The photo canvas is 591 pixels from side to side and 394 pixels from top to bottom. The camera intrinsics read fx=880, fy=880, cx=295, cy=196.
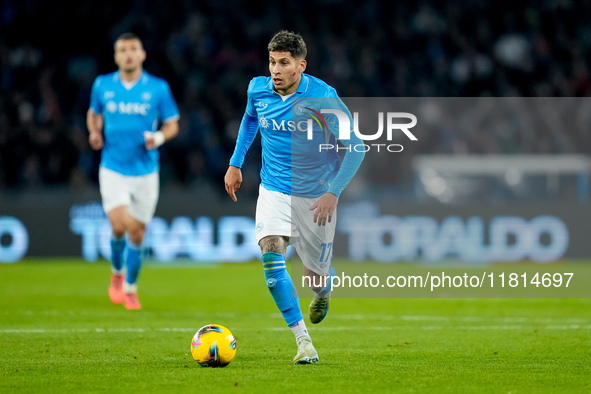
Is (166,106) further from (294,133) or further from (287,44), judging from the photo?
(287,44)

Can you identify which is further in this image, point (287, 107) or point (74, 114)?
point (74, 114)

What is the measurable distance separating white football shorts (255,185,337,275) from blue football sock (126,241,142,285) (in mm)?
3334

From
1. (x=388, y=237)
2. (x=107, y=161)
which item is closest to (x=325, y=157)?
(x=107, y=161)

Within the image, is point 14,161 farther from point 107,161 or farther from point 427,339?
point 427,339

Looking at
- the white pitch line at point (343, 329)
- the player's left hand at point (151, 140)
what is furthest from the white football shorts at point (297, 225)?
the player's left hand at point (151, 140)

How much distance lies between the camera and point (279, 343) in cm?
666

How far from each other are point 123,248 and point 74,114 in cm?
872

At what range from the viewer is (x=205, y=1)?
20.3 metres

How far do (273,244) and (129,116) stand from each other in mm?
4117

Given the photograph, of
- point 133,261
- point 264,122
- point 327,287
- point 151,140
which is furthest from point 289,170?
point 133,261

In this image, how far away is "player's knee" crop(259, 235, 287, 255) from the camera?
5762 mm

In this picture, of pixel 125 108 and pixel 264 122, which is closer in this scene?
pixel 264 122

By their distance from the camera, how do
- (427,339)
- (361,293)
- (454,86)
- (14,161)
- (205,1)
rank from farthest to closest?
(205,1) < (454,86) < (14,161) < (361,293) < (427,339)

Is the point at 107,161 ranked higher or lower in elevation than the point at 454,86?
lower
